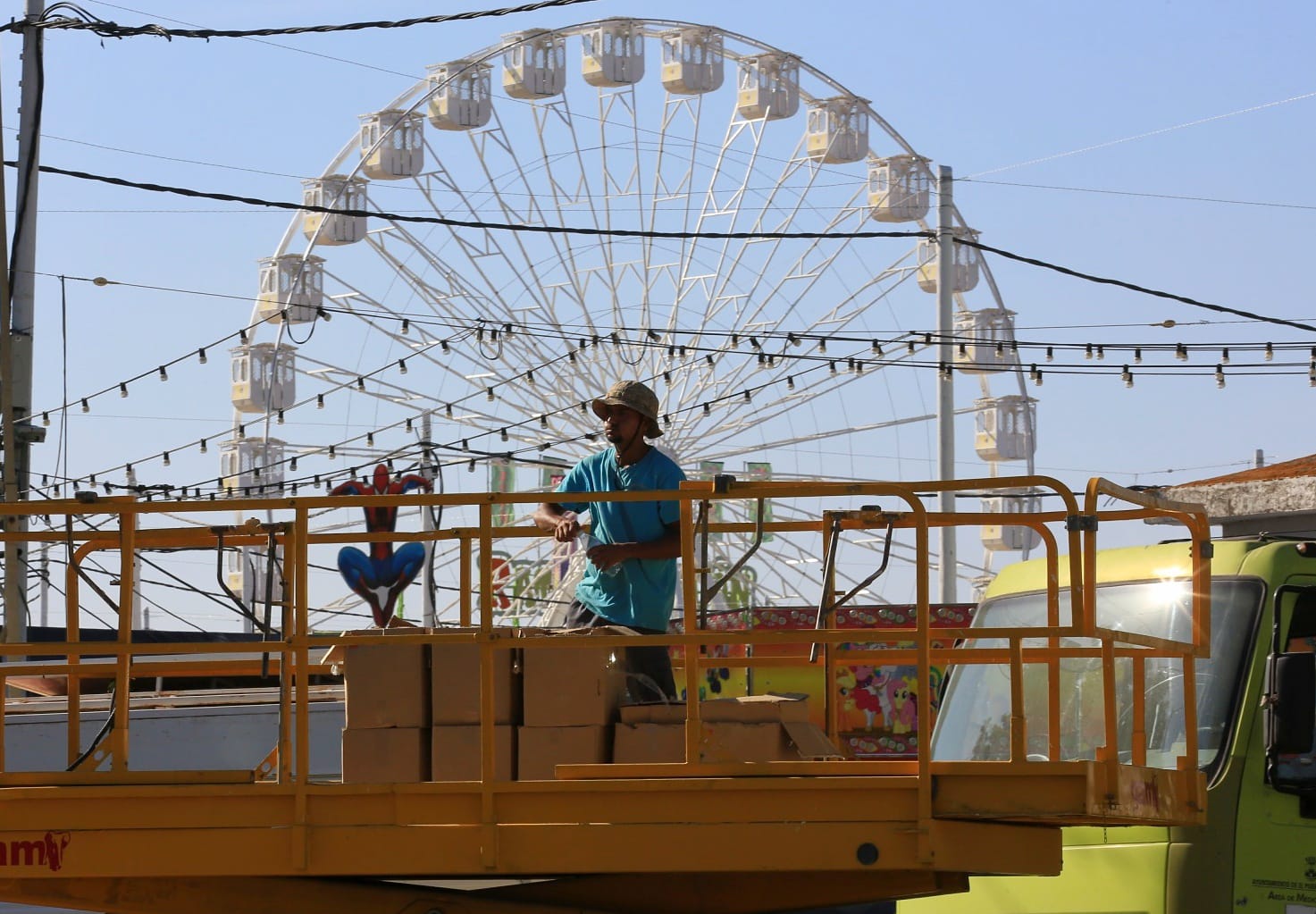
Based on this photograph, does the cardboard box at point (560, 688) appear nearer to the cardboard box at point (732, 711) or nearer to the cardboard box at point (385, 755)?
the cardboard box at point (732, 711)

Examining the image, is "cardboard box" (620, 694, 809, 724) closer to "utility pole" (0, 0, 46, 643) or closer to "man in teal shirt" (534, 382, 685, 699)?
"man in teal shirt" (534, 382, 685, 699)

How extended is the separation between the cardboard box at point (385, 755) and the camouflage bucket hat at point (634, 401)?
159 cm

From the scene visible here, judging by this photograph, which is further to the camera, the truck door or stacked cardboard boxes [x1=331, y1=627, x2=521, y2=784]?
the truck door

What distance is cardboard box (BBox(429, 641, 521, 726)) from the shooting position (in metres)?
5.14

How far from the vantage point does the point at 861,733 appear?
884 inches

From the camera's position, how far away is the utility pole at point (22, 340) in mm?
12312

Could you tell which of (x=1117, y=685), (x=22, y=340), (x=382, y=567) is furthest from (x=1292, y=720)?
(x=382, y=567)

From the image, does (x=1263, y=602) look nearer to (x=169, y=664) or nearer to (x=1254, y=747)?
(x=1254, y=747)

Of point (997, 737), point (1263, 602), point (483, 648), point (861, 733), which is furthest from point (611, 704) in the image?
point (861, 733)

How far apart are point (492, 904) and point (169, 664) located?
168cm

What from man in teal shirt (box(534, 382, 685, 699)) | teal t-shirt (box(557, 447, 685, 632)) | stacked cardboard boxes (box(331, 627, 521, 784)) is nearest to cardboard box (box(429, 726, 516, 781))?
stacked cardboard boxes (box(331, 627, 521, 784))

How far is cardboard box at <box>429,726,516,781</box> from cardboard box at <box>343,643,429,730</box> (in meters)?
0.11

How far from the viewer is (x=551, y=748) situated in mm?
5102

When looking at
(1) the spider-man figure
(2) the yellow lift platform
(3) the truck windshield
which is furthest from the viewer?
(1) the spider-man figure
